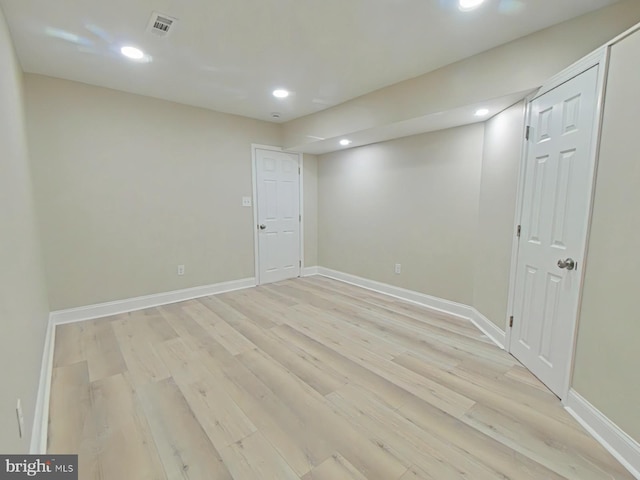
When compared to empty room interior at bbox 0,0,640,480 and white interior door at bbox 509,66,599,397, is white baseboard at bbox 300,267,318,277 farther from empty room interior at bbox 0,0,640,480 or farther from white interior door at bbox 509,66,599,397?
white interior door at bbox 509,66,599,397

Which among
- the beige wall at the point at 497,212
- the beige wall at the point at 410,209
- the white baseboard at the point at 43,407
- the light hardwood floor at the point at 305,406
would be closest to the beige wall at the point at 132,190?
the light hardwood floor at the point at 305,406

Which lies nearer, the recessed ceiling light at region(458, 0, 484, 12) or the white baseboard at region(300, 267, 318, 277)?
the recessed ceiling light at region(458, 0, 484, 12)

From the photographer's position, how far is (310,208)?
17.3ft

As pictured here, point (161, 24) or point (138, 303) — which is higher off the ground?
point (161, 24)

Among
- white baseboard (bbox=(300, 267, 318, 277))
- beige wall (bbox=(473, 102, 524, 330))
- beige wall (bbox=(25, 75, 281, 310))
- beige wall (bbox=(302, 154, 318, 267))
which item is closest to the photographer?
beige wall (bbox=(473, 102, 524, 330))

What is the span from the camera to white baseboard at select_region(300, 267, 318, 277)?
5289 millimetres

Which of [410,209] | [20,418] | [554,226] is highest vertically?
[410,209]

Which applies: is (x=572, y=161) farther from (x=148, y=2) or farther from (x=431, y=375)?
(x=148, y=2)

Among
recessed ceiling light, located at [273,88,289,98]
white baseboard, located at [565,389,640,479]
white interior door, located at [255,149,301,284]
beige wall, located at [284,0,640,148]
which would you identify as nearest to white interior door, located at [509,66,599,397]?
white baseboard, located at [565,389,640,479]

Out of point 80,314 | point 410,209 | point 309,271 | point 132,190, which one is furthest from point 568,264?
point 80,314

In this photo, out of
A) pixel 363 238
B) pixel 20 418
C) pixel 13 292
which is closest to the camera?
pixel 20 418

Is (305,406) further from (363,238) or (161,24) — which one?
(363,238)

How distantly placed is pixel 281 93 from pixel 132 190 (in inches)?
83.6

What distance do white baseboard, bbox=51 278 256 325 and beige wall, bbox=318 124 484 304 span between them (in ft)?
6.21
